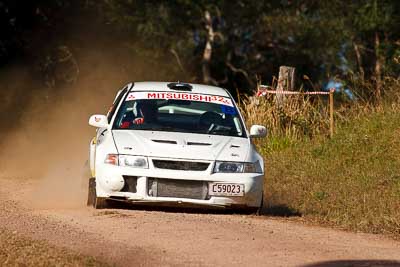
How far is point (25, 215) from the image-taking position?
12508 mm

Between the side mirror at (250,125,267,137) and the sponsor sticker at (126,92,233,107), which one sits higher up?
the sponsor sticker at (126,92,233,107)

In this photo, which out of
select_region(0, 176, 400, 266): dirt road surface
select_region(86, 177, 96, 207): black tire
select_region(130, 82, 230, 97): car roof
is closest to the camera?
select_region(0, 176, 400, 266): dirt road surface

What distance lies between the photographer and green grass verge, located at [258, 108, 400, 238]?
13.4 m

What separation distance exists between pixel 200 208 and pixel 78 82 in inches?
870

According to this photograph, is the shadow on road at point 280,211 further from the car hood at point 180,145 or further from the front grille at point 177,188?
the front grille at point 177,188

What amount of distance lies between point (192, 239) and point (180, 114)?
382 centimetres

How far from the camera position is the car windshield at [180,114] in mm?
13773

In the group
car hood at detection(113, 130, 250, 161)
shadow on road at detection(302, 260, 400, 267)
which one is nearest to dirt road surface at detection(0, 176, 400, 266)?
shadow on road at detection(302, 260, 400, 267)

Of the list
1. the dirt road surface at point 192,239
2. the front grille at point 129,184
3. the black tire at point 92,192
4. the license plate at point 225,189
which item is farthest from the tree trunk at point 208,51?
the dirt road surface at point 192,239

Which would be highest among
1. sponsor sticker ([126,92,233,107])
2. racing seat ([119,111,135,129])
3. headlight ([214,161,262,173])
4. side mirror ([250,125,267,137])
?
sponsor sticker ([126,92,233,107])

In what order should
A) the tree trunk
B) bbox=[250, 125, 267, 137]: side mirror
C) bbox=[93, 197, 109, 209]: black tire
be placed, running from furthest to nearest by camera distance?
Result: the tree trunk
bbox=[250, 125, 267, 137]: side mirror
bbox=[93, 197, 109, 209]: black tire

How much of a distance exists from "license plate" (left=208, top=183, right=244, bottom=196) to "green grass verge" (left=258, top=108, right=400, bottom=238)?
1038mm

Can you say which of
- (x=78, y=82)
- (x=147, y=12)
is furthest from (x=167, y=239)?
(x=147, y=12)

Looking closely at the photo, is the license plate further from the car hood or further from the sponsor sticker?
the sponsor sticker
